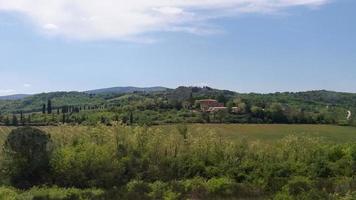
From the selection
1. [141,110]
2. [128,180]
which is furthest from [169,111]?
[128,180]

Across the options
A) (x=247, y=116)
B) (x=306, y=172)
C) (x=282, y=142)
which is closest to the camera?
(x=306, y=172)

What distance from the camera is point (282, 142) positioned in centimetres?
7162

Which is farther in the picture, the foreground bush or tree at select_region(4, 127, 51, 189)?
tree at select_region(4, 127, 51, 189)

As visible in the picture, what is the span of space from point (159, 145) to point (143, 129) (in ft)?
10.7

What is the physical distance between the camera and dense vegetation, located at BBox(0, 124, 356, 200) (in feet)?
181

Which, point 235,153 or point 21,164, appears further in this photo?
point 235,153

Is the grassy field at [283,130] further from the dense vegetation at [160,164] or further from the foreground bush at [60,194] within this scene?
the foreground bush at [60,194]

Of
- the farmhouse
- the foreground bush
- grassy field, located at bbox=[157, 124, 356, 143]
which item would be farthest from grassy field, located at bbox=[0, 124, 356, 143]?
the foreground bush

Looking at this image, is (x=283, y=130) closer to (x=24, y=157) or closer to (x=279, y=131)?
(x=279, y=131)

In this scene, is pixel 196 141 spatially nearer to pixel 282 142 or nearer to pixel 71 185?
pixel 282 142

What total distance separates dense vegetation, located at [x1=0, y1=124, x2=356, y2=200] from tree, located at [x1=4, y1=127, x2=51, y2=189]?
103 mm

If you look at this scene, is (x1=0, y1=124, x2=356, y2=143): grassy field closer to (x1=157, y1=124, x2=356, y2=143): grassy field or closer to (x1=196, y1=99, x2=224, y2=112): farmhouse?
(x1=157, y1=124, x2=356, y2=143): grassy field

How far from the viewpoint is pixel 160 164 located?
65.9m

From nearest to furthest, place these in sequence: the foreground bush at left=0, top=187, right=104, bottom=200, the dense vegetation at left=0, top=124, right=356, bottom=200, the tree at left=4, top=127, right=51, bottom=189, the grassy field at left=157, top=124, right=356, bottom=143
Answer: the foreground bush at left=0, top=187, right=104, bottom=200 < the dense vegetation at left=0, top=124, right=356, bottom=200 < the tree at left=4, top=127, right=51, bottom=189 < the grassy field at left=157, top=124, right=356, bottom=143
